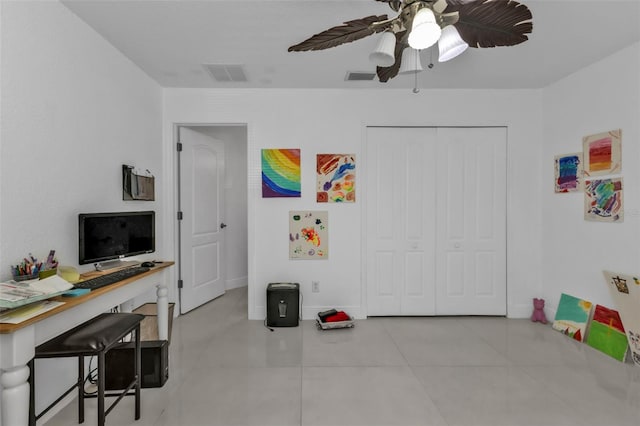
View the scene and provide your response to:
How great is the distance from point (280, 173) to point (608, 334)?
3.50 metres

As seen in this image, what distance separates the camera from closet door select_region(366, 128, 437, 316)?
3699 millimetres

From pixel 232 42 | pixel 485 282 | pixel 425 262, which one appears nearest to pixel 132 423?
pixel 232 42

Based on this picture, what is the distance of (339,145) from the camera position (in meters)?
3.65

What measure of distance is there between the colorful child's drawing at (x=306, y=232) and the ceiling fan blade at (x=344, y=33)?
2.18 m

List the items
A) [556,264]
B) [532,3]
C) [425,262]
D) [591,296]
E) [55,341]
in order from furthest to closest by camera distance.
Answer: [425,262]
[556,264]
[591,296]
[532,3]
[55,341]

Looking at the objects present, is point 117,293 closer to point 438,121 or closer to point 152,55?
point 152,55

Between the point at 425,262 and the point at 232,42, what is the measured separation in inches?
119

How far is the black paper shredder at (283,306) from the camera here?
3.38 metres

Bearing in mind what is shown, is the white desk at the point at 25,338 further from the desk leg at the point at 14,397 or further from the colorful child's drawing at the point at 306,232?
the colorful child's drawing at the point at 306,232

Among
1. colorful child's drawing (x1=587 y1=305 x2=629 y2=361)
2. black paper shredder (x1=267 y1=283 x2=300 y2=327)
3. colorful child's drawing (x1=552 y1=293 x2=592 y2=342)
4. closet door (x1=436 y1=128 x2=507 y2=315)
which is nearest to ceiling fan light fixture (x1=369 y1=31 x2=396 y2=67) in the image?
closet door (x1=436 y1=128 x2=507 y2=315)

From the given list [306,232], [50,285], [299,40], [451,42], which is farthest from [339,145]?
[50,285]

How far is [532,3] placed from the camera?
6.79 ft

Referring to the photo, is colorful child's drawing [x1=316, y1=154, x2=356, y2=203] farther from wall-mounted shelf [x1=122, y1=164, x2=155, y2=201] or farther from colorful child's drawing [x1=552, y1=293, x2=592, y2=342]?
colorful child's drawing [x1=552, y1=293, x2=592, y2=342]

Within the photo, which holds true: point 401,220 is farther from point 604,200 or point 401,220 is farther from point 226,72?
point 226,72
